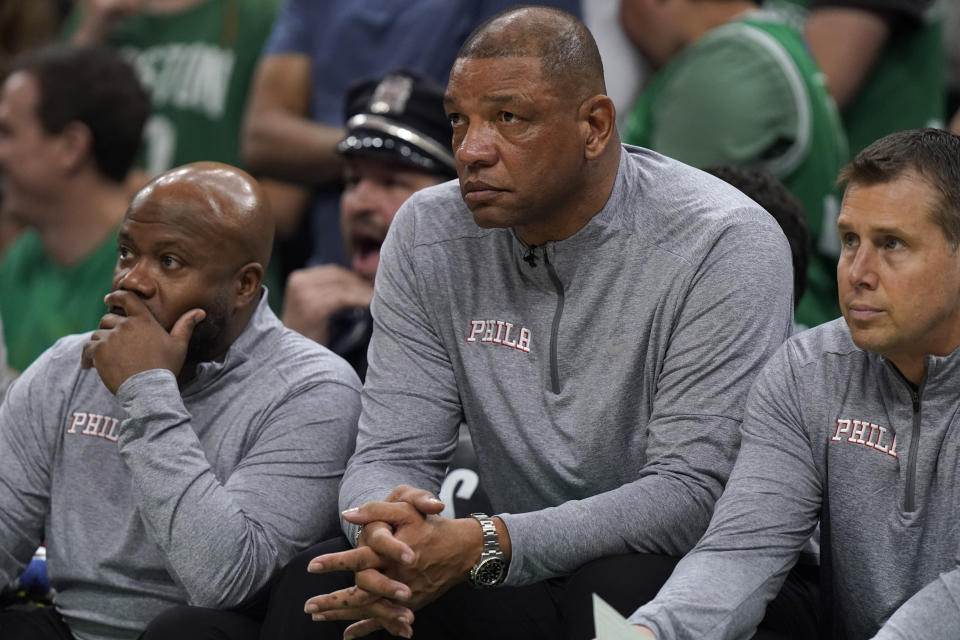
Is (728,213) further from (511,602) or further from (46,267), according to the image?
(46,267)

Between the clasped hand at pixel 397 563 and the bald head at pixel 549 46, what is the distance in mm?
766

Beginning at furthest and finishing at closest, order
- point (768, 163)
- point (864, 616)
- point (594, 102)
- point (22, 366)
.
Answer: point (22, 366) < point (768, 163) < point (594, 102) < point (864, 616)

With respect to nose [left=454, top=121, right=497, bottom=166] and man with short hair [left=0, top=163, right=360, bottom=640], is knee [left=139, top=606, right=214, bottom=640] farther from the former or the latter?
nose [left=454, top=121, right=497, bottom=166]

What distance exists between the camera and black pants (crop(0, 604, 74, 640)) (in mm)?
2836

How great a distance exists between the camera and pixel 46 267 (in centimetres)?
463

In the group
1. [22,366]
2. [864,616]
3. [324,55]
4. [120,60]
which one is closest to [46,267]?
[22,366]

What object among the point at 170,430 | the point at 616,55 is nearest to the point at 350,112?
the point at 616,55

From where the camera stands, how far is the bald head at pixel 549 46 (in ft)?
8.73

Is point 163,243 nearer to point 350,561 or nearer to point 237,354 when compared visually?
point 237,354

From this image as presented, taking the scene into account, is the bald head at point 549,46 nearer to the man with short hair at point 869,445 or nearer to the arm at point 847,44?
the man with short hair at point 869,445

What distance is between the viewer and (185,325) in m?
2.83

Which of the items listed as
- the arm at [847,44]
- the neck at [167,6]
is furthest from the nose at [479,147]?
the neck at [167,6]

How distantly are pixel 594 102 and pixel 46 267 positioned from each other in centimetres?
247

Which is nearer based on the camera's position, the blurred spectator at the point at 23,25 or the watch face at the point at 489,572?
the watch face at the point at 489,572
